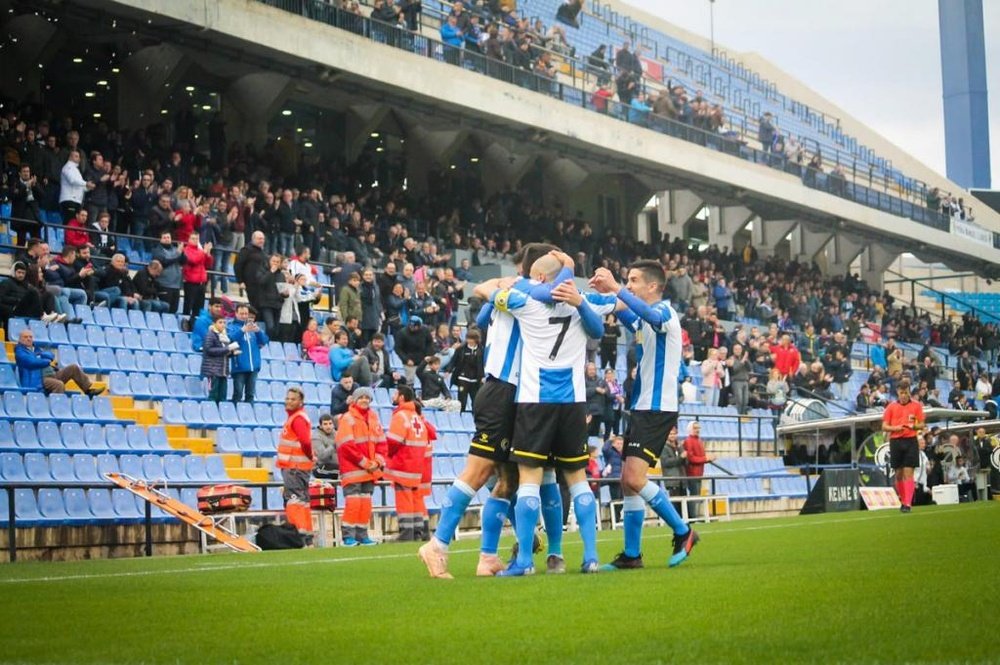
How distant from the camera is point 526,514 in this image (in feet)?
31.7

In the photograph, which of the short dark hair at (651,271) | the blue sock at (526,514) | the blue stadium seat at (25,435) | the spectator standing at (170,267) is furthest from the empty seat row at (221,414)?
the blue sock at (526,514)

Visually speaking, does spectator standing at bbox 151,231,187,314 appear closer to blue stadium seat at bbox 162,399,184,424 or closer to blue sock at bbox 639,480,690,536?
blue stadium seat at bbox 162,399,184,424

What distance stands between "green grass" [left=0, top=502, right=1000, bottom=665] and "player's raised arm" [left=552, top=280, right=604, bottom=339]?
1.63 meters

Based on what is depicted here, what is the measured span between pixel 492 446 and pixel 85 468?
348 inches

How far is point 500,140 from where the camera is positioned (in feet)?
122

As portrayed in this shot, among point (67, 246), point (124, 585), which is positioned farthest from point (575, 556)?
point (67, 246)

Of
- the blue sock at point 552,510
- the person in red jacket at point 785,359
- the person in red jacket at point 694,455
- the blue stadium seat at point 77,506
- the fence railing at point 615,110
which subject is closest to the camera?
the blue sock at point 552,510

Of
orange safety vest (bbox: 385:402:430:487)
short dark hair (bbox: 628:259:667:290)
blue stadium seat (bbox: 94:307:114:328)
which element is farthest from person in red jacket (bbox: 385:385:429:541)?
short dark hair (bbox: 628:259:667:290)

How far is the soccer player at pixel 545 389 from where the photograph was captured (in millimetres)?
9641

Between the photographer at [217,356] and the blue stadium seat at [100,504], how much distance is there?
3.65 metres

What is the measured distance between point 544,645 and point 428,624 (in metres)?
1.06

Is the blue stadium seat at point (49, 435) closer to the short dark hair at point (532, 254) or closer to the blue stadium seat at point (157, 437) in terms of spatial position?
the blue stadium seat at point (157, 437)

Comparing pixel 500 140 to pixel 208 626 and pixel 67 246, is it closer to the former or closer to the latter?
pixel 67 246

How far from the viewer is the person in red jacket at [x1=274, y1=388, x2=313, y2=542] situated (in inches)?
688
